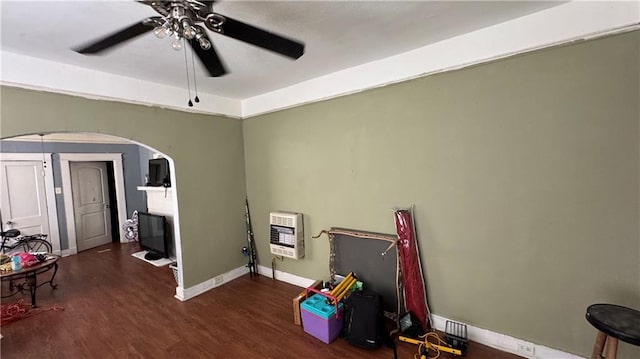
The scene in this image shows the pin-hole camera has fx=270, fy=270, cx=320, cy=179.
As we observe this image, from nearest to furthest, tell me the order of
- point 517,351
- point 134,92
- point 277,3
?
point 277,3, point 517,351, point 134,92

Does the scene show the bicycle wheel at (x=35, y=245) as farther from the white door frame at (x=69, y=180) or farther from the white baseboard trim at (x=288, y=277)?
the white baseboard trim at (x=288, y=277)

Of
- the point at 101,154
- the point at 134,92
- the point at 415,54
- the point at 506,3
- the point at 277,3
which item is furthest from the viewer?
the point at 101,154

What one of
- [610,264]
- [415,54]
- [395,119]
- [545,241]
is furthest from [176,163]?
[610,264]

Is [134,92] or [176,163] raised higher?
[134,92]

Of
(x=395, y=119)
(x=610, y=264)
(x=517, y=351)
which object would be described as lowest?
(x=517, y=351)

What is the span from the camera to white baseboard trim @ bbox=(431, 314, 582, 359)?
6.68 feet

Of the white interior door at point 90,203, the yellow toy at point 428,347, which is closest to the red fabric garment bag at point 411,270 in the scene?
the yellow toy at point 428,347

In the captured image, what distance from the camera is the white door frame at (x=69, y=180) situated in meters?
5.38

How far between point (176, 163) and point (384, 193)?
2.45 m

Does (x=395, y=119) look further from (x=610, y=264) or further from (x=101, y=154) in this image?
(x=101, y=154)

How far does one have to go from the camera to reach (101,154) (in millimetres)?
5848

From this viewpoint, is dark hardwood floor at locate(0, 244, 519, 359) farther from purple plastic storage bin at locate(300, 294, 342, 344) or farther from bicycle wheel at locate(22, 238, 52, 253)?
bicycle wheel at locate(22, 238, 52, 253)

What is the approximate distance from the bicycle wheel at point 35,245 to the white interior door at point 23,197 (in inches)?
9.2

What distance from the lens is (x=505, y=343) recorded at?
2.21 m
